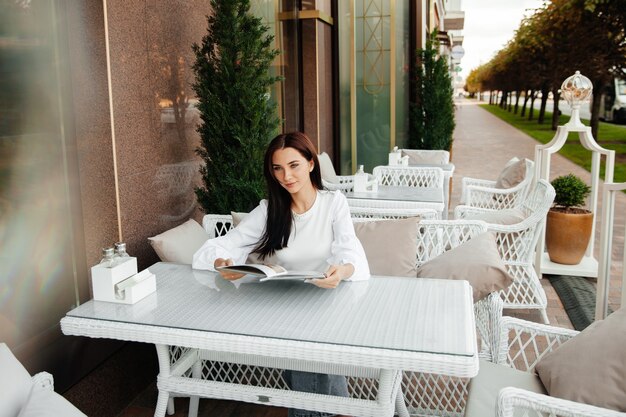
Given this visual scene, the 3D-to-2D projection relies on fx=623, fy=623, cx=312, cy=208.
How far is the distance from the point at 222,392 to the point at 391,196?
2786 mm

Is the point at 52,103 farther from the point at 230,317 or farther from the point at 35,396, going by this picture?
the point at 35,396

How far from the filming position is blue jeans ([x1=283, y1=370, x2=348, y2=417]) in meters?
2.60

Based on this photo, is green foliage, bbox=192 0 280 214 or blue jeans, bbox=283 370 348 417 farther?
green foliage, bbox=192 0 280 214

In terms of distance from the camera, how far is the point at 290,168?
2809 mm

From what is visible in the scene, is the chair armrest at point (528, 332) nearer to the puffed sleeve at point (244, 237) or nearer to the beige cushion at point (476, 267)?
the beige cushion at point (476, 267)

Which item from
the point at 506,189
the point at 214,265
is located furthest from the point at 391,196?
the point at 214,265

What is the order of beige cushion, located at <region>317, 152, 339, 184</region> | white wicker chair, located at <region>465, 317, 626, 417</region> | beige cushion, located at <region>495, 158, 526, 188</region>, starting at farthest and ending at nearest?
beige cushion, located at <region>317, 152, 339, 184</region>
beige cushion, located at <region>495, 158, 526, 188</region>
white wicker chair, located at <region>465, 317, 626, 417</region>

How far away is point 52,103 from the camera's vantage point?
2768mm

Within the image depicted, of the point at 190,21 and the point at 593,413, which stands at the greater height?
the point at 190,21

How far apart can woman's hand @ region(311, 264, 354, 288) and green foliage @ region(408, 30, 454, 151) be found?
24.3 feet

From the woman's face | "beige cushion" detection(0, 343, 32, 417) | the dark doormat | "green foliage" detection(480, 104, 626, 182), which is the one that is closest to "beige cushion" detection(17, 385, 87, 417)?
"beige cushion" detection(0, 343, 32, 417)

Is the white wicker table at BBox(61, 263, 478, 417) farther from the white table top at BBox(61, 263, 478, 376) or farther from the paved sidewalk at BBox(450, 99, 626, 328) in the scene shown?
the paved sidewalk at BBox(450, 99, 626, 328)

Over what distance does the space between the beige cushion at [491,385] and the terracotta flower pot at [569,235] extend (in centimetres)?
340

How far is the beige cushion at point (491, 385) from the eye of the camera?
6.85 ft
